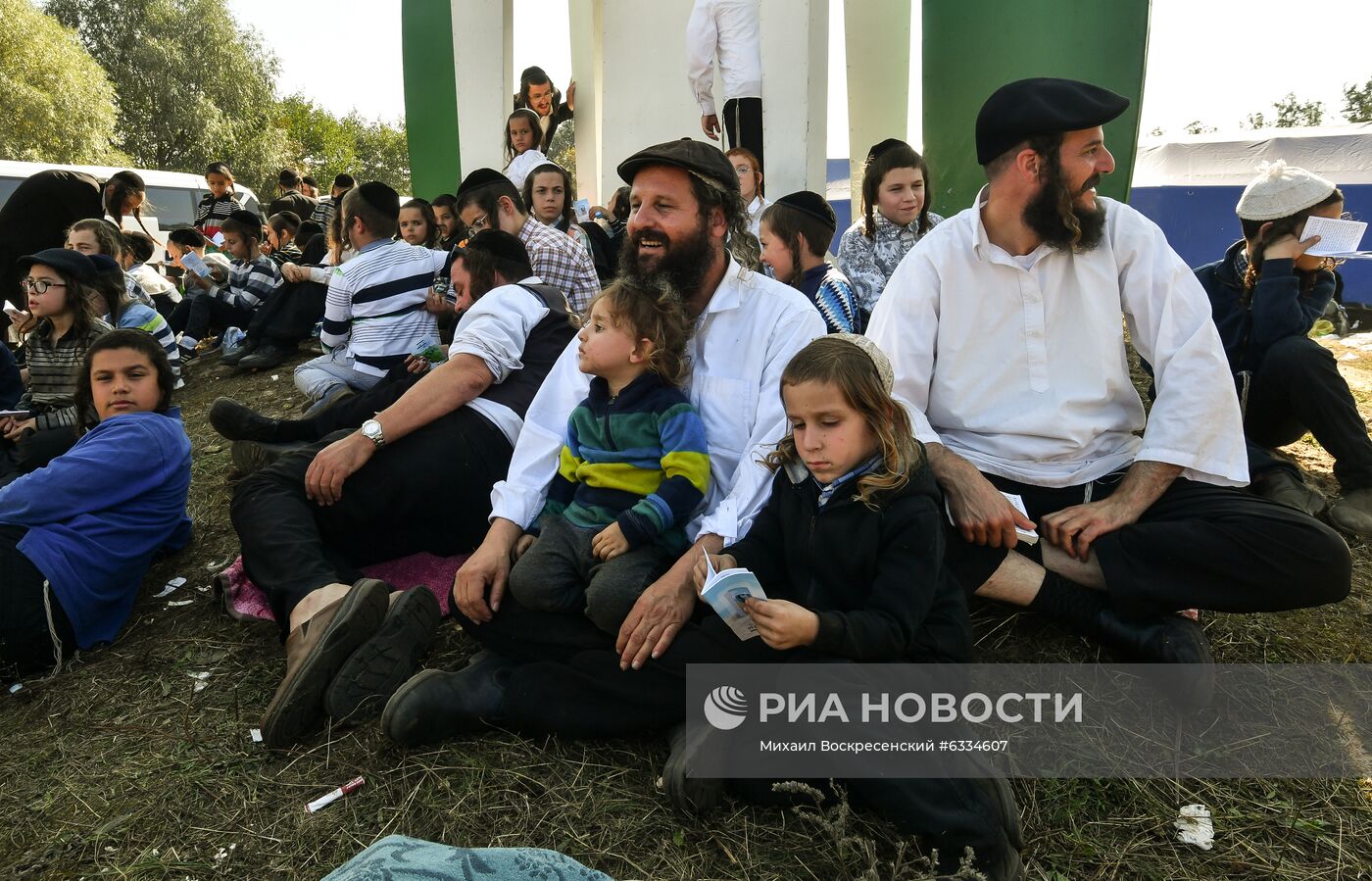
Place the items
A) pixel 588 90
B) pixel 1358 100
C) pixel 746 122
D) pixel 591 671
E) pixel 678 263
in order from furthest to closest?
pixel 1358 100 → pixel 588 90 → pixel 746 122 → pixel 678 263 → pixel 591 671

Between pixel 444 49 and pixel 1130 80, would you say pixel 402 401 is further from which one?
pixel 444 49

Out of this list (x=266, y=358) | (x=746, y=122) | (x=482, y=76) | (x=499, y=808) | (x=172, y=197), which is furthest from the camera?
(x=172, y=197)

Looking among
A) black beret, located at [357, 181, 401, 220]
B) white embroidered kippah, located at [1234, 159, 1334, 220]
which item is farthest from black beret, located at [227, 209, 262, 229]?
white embroidered kippah, located at [1234, 159, 1334, 220]

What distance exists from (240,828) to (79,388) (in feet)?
7.35

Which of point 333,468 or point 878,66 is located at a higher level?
point 878,66

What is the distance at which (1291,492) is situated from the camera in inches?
142

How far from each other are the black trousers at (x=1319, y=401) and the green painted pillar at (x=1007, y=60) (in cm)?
200

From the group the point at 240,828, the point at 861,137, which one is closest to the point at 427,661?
the point at 240,828

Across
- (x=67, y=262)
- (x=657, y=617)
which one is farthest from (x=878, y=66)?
(x=657, y=617)

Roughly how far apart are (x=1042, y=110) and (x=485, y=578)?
219 cm

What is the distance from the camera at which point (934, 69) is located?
5.74 m

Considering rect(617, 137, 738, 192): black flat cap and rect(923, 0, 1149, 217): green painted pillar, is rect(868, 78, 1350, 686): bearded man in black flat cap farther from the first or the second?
rect(923, 0, 1149, 217): green painted pillar

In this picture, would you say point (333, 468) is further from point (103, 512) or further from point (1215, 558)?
point (1215, 558)

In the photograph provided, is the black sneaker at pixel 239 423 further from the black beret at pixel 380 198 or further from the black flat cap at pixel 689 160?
the black flat cap at pixel 689 160
